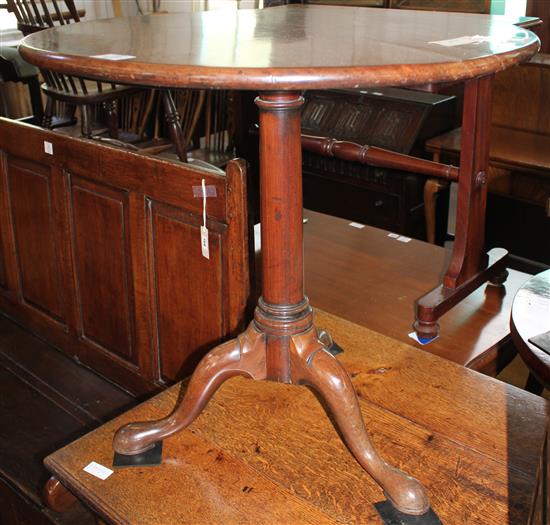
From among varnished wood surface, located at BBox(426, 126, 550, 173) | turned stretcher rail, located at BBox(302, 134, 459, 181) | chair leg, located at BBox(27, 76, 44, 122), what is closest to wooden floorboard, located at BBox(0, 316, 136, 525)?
turned stretcher rail, located at BBox(302, 134, 459, 181)

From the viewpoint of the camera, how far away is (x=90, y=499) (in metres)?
1.29

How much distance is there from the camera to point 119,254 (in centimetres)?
187

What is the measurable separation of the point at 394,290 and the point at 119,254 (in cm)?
90

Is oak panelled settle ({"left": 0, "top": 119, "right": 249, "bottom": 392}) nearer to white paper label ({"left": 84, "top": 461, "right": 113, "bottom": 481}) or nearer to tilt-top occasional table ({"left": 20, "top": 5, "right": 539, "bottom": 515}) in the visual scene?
tilt-top occasional table ({"left": 20, "top": 5, "right": 539, "bottom": 515})

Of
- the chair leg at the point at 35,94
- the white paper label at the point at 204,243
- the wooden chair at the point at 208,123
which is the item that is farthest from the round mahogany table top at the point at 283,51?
the chair leg at the point at 35,94

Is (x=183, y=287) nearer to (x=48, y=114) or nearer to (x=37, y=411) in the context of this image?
(x=37, y=411)

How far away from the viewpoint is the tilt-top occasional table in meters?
0.97

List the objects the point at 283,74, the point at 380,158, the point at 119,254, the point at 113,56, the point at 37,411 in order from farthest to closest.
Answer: the point at 380,158 → the point at 37,411 → the point at 119,254 → the point at 113,56 → the point at 283,74

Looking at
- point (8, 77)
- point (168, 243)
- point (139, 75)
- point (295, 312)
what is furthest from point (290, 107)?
point (8, 77)

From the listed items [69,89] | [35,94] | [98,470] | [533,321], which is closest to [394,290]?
[533,321]

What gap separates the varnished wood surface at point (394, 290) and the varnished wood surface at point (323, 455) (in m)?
0.44

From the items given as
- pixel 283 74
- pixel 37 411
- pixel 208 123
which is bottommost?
pixel 37 411

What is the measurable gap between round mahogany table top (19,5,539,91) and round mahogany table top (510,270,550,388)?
0.46 metres

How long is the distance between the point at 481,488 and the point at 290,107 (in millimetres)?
715
